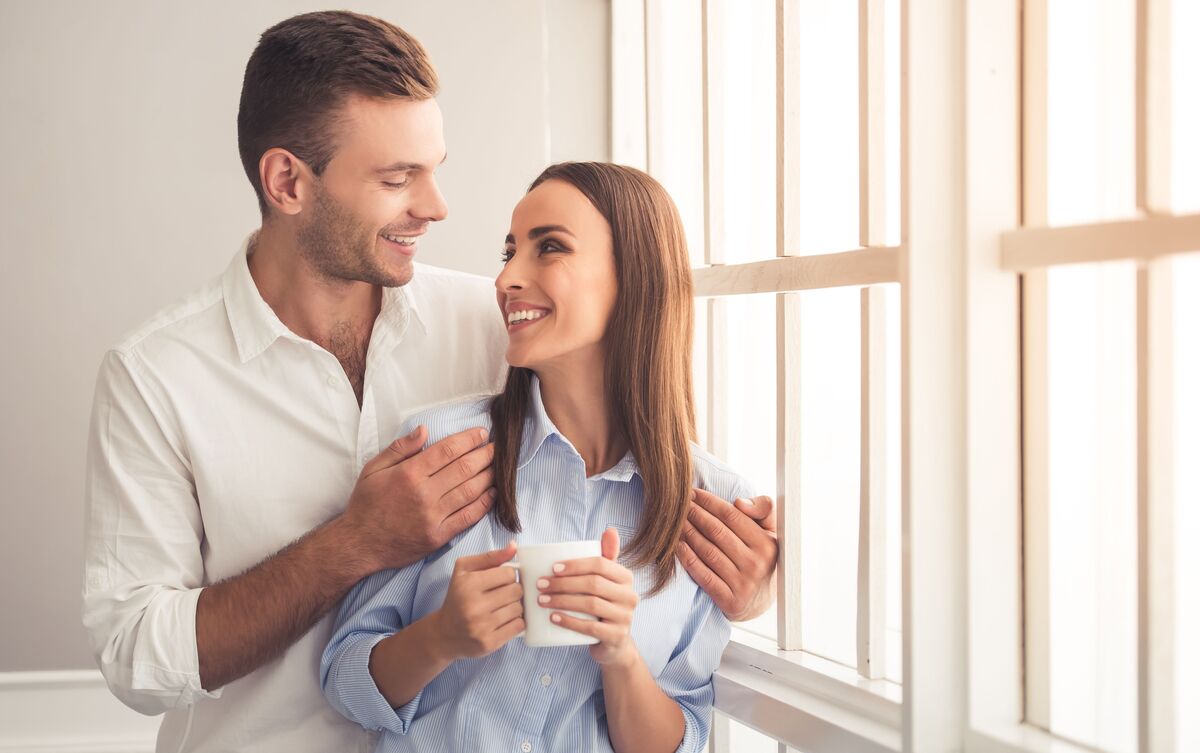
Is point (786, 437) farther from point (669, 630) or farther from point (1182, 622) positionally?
point (1182, 622)

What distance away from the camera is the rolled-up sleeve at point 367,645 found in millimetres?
1272

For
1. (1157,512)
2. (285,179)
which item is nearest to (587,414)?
(285,179)

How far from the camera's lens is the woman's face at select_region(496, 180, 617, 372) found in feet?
4.32

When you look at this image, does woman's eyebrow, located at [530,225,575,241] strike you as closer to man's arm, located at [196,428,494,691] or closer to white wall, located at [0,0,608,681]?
man's arm, located at [196,428,494,691]

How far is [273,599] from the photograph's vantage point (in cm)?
138

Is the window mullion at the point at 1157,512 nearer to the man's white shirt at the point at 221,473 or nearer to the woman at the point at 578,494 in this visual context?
the woman at the point at 578,494

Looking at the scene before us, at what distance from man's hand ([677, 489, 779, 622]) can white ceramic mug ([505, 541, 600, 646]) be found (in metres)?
0.28

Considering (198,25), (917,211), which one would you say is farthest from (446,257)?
(917,211)

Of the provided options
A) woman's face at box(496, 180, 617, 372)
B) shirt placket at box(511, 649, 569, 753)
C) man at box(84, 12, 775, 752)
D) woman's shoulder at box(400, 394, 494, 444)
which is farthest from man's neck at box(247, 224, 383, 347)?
shirt placket at box(511, 649, 569, 753)

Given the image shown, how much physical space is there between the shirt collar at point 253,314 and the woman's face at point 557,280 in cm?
29

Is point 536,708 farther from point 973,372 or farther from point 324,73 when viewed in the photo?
point 324,73

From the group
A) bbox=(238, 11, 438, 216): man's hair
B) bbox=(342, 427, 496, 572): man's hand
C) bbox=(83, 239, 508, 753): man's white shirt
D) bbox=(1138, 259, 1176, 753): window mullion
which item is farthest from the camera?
bbox=(238, 11, 438, 216): man's hair

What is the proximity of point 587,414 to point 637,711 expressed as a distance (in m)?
0.41

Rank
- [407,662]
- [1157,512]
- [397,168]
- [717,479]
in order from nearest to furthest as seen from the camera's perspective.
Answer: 1. [1157,512]
2. [407,662]
3. [717,479]
4. [397,168]
